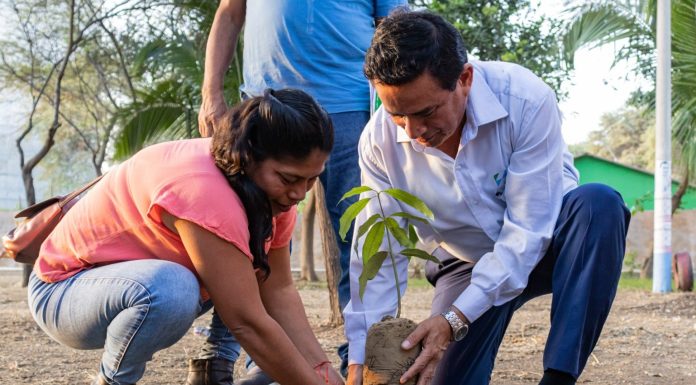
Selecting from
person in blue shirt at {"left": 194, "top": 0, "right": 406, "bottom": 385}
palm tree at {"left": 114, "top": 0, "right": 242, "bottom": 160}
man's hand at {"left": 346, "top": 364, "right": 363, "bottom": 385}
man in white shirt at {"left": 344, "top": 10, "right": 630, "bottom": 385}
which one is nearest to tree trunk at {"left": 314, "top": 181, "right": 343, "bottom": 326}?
person in blue shirt at {"left": 194, "top": 0, "right": 406, "bottom": 385}

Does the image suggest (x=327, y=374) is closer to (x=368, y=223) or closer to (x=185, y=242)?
(x=368, y=223)

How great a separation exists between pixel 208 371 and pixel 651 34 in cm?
1014

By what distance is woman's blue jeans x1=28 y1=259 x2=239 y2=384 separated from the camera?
2.29m

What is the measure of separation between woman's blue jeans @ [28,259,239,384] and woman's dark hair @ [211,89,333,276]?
0.88 feet

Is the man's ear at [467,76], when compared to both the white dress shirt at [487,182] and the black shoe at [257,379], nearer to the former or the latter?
the white dress shirt at [487,182]

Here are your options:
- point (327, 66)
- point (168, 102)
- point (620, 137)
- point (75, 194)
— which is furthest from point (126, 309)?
point (620, 137)

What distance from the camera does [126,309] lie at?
2.32 metres

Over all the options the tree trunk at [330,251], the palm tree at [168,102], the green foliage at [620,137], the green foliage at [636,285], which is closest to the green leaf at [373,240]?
the tree trunk at [330,251]

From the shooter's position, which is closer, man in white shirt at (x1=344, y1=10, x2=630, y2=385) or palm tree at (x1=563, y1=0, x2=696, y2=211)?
man in white shirt at (x1=344, y1=10, x2=630, y2=385)

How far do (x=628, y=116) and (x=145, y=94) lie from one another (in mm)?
37414

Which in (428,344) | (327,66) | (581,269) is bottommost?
(428,344)

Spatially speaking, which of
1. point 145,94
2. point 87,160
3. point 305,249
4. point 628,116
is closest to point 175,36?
point 145,94

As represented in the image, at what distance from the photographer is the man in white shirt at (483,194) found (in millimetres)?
2240

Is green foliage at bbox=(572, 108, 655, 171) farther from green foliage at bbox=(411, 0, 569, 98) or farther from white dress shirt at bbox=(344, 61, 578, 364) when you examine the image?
white dress shirt at bbox=(344, 61, 578, 364)
